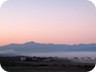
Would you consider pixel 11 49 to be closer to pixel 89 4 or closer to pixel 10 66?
pixel 10 66

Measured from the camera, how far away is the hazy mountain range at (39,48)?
14.8m

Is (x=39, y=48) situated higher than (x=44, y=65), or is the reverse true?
(x=39, y=48)

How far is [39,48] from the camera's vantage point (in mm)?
14852

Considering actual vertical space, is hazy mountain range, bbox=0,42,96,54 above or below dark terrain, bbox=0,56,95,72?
above

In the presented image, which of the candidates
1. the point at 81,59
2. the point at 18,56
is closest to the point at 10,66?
the point at 18,56

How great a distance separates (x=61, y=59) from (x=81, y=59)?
1.12 feet

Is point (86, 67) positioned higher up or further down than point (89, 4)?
further down

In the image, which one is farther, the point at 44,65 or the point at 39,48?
the point at 44,65

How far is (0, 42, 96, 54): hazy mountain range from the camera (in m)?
14.8

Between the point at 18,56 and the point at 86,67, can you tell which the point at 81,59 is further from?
the point at 18,56

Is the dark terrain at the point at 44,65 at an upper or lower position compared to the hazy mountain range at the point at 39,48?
lower

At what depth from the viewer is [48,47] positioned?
14.8 metres

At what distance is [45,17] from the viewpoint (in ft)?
49.0

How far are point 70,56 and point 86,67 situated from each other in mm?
331
